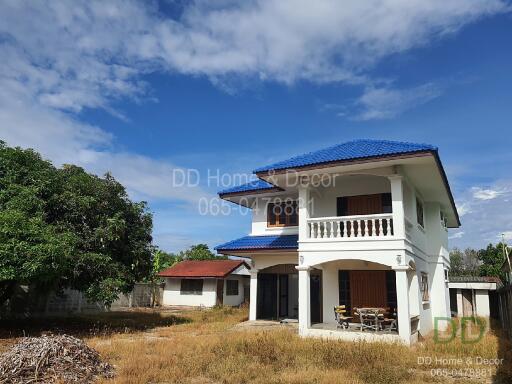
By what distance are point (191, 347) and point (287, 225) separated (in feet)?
22.6

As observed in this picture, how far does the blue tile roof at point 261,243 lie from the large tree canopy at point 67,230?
3.32 metres

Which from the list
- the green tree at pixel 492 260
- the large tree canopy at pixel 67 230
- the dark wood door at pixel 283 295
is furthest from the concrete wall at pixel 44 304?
the green tree at pixel 492 260

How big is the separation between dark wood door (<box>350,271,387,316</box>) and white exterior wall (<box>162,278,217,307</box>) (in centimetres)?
1503

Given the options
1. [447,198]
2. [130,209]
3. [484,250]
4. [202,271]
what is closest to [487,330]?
[447,198]

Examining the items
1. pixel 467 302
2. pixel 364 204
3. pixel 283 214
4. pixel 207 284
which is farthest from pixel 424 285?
pixel 207 284

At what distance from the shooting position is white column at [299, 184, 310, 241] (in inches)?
492

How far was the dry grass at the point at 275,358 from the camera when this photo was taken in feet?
24.8

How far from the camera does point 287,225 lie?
16.0m

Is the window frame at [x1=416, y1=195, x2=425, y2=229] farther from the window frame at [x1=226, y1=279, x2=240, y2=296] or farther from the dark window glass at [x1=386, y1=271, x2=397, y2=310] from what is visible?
the window frame at [x1=226, y1=279, x2=240, y2=296]

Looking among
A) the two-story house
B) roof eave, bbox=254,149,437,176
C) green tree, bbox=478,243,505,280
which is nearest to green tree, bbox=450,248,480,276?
green tree, bbox=478,243,505,280

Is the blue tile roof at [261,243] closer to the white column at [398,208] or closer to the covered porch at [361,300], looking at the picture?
the covered porch at [361,300]

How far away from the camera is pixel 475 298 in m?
21.5

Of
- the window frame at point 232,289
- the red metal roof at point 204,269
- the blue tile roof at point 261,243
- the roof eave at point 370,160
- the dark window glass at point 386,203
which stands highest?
the roof eave at point 370,160

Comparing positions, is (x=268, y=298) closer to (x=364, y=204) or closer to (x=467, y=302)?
(x=364, y=204)
